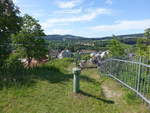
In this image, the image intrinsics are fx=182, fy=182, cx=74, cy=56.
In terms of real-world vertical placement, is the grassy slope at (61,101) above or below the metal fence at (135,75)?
below

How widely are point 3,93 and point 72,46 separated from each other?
939 inches

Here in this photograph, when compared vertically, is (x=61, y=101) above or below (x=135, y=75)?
below

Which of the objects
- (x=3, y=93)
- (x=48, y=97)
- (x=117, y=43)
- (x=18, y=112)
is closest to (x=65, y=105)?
(x=48, y=97)

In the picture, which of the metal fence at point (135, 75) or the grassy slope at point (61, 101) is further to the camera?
the metal fence at point (135, 75)

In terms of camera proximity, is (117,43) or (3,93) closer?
(3,93)

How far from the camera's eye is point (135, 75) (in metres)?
5.74

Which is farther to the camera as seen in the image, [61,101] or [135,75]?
[135,75]

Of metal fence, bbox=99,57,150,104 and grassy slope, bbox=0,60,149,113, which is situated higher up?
metal fence, bbox=99,57,150,104

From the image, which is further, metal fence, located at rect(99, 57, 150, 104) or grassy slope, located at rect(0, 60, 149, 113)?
metal fence, located at rect(99, 57, 150, 104)

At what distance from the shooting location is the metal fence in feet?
16.4

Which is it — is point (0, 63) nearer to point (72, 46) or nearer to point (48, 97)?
point (48, 97)

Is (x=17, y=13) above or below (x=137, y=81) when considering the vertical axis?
above

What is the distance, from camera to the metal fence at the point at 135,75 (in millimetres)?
4984

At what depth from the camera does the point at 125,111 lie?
15.6 ft
